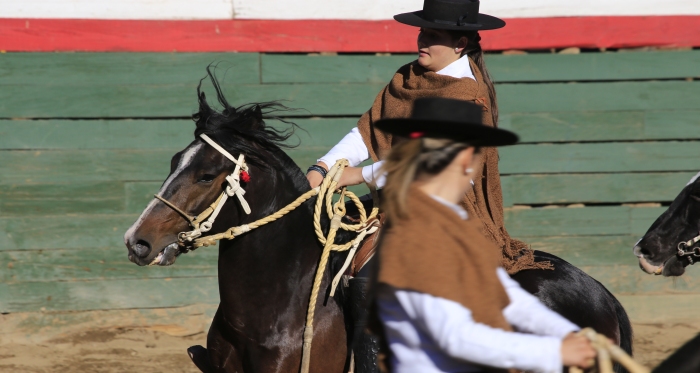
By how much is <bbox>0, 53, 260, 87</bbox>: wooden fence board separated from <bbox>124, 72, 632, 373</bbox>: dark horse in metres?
2.43

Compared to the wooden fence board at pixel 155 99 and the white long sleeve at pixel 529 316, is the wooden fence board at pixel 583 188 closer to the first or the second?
the wooden fence board at pixel 155 99

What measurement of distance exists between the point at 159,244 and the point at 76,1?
10.2ft

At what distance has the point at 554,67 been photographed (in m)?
6.32

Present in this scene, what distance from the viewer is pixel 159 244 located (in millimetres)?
3467

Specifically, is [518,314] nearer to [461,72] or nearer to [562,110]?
[461,72]

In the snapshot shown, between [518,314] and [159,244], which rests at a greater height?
[518,314]

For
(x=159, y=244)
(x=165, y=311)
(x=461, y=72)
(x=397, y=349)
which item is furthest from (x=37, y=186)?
(x=397, y=349)

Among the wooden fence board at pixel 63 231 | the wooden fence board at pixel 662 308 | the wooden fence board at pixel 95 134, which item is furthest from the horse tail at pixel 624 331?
the wooden fence board at pixel 63 231

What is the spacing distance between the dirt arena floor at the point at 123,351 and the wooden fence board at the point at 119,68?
1905 millimetres

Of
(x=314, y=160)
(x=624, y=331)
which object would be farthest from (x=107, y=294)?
(x=624, y=331)

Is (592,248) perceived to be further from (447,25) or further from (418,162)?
(418,162)

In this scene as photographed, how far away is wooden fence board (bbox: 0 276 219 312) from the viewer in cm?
607

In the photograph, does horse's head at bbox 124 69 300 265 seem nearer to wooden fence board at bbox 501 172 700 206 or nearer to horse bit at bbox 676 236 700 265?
horse bit at bbox 676 236 700 265

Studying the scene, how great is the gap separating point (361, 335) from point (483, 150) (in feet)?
3.11
